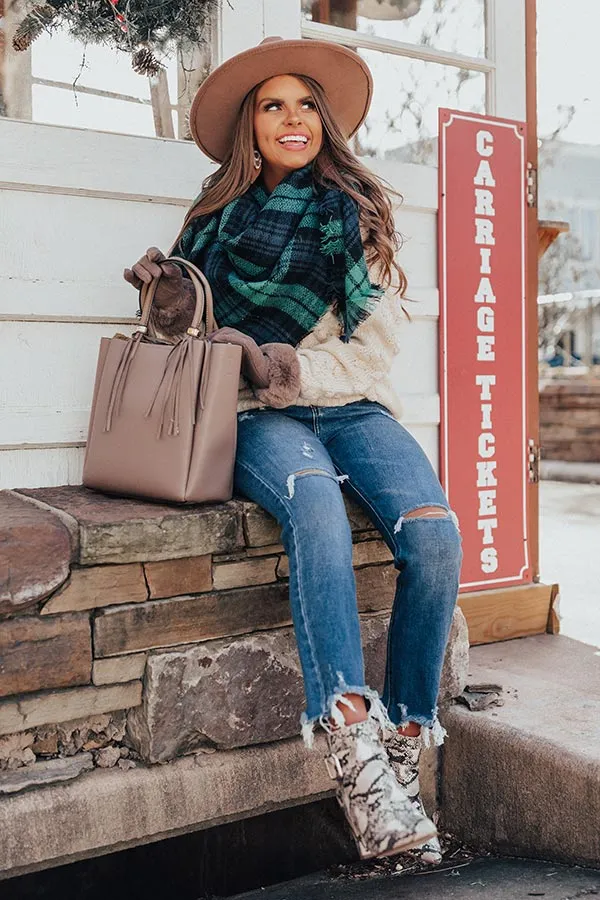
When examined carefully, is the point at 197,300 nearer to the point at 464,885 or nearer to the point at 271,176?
the point at 271,176

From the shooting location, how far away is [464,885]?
229cm

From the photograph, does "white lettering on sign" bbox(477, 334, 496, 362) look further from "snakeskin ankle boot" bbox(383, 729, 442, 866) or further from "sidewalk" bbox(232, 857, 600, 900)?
"sidewalk" bbox(232, 857, 600, 900)

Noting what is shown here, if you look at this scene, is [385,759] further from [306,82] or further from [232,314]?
[306,82]

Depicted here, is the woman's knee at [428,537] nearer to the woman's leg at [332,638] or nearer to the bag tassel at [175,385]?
the woman's leg at [332,638]

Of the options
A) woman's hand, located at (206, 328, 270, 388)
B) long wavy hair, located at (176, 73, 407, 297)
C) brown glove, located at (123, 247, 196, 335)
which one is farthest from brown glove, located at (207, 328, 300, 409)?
long wavy hair, located at (176, 73, 407, 297)

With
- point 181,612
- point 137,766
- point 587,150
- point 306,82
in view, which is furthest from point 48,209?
point 587,150

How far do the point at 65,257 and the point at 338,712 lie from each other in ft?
4.96

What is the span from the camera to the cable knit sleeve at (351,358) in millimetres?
2453

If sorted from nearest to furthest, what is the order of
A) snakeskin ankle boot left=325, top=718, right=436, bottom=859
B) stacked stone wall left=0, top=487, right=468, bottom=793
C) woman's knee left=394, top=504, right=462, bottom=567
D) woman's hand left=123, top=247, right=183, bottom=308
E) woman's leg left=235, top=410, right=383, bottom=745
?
snakeskin ankle boot left=325, top=718, right=436, bottom=859 < woman's leg left=235, top=410, right=383, bottom=745 < stacked stone wall left=0, top=487, right=468, bottom=793 < woman's knee left=394, top=504, right=462, bottom=567 < woman's hand left=123, top=247, right=183, bottom=308

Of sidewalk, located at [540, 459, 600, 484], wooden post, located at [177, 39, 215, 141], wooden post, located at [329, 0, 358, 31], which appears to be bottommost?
sidewalk, located at [540, 459, 600, 484]

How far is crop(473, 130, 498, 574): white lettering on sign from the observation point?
3430 millimetres

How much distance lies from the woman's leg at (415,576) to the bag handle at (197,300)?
538 mm

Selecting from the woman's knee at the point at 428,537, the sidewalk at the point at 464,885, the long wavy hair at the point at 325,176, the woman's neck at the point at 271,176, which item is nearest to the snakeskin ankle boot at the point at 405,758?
the sidewalk at the point at 464,885

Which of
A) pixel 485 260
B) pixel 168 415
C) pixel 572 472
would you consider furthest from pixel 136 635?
pixel 572 472
